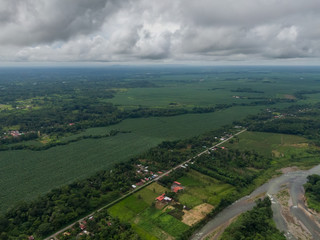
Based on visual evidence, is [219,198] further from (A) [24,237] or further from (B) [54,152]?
(B) [54,152]

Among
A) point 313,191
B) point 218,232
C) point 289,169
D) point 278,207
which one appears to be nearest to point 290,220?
point 278,207

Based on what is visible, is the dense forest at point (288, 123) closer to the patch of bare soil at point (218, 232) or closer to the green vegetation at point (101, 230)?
the patch of bare soil at point (218, 232)

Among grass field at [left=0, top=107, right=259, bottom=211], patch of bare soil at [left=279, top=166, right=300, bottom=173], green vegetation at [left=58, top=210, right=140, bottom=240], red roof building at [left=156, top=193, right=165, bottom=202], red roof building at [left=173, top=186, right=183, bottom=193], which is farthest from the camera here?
patch of bare soil at [left=279, top=166, right=300, bottom=173]

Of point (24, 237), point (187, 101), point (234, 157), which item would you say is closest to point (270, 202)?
point (234, 157)

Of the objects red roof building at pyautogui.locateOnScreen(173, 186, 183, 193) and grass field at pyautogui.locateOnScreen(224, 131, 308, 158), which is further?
grass field at pyautogui.locateOnScreen(224, 131, 308, 158)

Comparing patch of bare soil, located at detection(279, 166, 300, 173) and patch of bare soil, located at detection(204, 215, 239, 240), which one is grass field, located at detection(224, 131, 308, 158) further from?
patch of bare soil, located at detection(204, 215, 239, 240)

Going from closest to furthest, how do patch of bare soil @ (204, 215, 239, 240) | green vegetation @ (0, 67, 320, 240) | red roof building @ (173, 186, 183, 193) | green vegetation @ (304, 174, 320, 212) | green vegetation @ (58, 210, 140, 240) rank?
1. green vegetation @ (58, 210, 140, 240)
2. patch of bare soil @ (204, 215, 239, 240)
3. green vegetation @ (0, 67, 320, 240)
4. green vegetation @ (304, 174, 320, 212)
5. red roof building @ (173, 186, 183, 193)

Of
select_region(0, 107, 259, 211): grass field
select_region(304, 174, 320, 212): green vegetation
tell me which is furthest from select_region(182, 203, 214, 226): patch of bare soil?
select_region(0, 107, 259, 211): grass field
